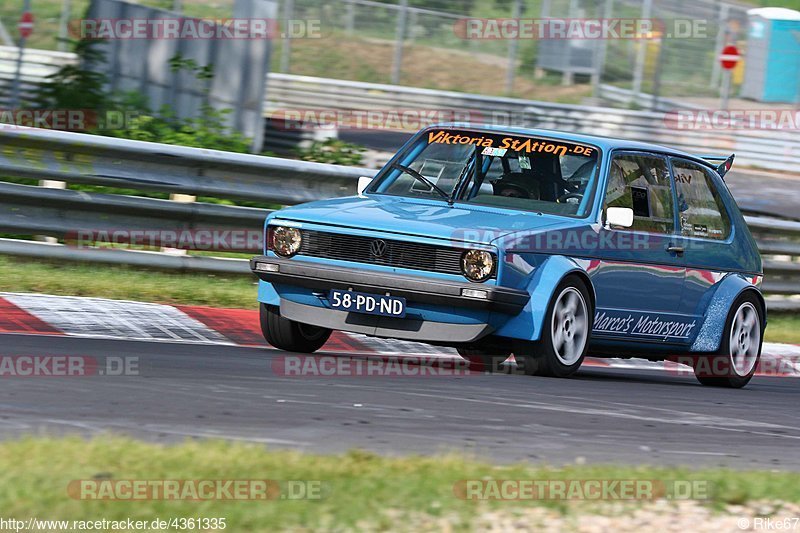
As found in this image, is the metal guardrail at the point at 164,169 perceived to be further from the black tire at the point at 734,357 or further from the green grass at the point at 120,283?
the black tire at the point at 734,357

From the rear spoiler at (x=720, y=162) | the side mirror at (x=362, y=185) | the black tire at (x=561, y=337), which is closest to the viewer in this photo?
the black tire at (x=561, y=337)

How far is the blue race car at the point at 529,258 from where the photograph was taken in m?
7.91

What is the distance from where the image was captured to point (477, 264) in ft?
25.6

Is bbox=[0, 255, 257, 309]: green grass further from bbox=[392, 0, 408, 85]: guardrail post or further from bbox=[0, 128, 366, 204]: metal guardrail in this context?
bbox=[392, 0, 408, 85]: guardrail post

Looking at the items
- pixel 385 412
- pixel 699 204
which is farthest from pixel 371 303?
pixel 699 204

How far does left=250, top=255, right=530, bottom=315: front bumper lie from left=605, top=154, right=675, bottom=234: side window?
1413 millimetres

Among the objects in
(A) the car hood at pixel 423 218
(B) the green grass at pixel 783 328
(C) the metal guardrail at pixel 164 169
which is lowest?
(B) the green grass at pixel 783 328

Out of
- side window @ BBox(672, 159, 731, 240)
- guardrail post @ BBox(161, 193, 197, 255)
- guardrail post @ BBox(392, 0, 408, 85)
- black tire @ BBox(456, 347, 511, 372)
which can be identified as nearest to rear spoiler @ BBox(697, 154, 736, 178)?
side window @ BBox(672, 159, 731, 240)

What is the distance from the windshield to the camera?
28.8 feet

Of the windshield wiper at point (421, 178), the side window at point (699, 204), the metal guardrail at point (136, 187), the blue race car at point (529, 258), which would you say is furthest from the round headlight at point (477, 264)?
the metal guardrail at point (136, 187)

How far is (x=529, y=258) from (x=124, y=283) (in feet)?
12.5

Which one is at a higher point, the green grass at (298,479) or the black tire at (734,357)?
the green grass at (298,479)

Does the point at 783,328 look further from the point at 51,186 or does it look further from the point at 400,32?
the point at 400,32

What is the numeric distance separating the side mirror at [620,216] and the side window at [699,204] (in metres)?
0.99
